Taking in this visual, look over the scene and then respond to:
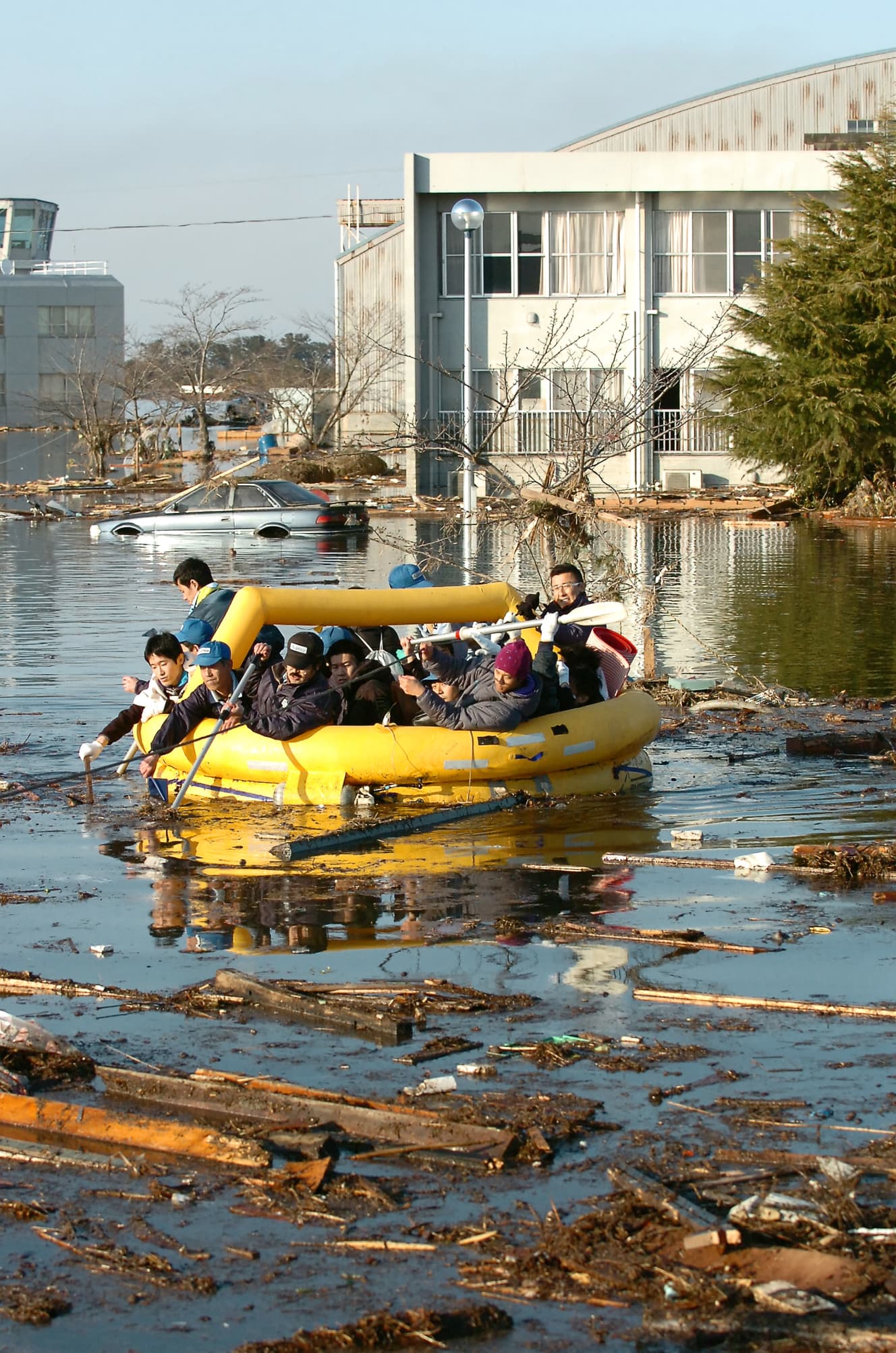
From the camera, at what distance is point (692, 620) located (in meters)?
20.6

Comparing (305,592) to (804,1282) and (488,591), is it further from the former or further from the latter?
(804,1282)

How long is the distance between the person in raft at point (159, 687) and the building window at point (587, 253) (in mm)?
33588

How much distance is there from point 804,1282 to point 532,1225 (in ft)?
2.61

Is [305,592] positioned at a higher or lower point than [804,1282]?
higher

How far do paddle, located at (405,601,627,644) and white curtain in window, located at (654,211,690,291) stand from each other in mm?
34160

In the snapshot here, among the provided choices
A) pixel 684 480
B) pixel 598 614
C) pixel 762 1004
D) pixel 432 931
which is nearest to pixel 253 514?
pixel 684 480

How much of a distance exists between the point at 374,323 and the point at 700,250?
400 inches

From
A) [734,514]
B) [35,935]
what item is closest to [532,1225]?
[35,935]

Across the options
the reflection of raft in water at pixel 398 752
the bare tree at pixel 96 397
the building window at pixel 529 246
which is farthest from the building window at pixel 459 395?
the reflection of raft in water at pixel 398 752

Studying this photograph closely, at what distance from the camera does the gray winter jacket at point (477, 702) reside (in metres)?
11.3

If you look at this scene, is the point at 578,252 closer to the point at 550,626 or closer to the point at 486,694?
the point at 550,626

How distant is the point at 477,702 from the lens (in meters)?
11.5

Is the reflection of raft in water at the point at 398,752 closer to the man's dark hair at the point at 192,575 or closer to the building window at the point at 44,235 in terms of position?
the man's dark hair at the point at 192,575

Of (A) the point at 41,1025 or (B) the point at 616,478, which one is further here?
(B) the point at 616,478
